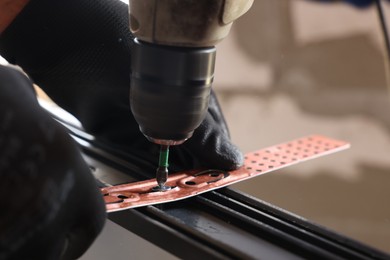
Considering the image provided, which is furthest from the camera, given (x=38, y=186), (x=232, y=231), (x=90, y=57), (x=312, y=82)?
(x=312, y=82)

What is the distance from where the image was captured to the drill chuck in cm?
47

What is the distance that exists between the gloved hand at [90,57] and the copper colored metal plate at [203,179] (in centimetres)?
2

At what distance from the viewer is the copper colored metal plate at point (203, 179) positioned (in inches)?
23.4

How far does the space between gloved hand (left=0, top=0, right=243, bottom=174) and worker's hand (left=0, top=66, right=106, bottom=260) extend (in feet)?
0.73

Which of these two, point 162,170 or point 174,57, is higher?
point 174,57

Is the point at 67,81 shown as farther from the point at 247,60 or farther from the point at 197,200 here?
the point at 247,60

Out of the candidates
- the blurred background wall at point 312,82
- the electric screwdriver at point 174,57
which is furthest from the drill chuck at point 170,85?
the blurred background wall at point 312,82

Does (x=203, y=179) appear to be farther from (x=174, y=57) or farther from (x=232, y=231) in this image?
(x=174, y=57)

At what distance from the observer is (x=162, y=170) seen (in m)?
0.60

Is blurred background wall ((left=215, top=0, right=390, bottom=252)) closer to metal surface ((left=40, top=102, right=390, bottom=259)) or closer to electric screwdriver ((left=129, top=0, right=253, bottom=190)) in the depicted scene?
metal surface ((left=40, top=102, right=390, bottom=259))

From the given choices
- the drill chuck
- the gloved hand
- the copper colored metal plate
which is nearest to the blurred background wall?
the copper colored metal plate

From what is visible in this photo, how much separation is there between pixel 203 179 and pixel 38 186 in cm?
26

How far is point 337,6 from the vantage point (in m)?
1.35

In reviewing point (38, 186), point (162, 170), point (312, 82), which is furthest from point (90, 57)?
point (312, 82)
